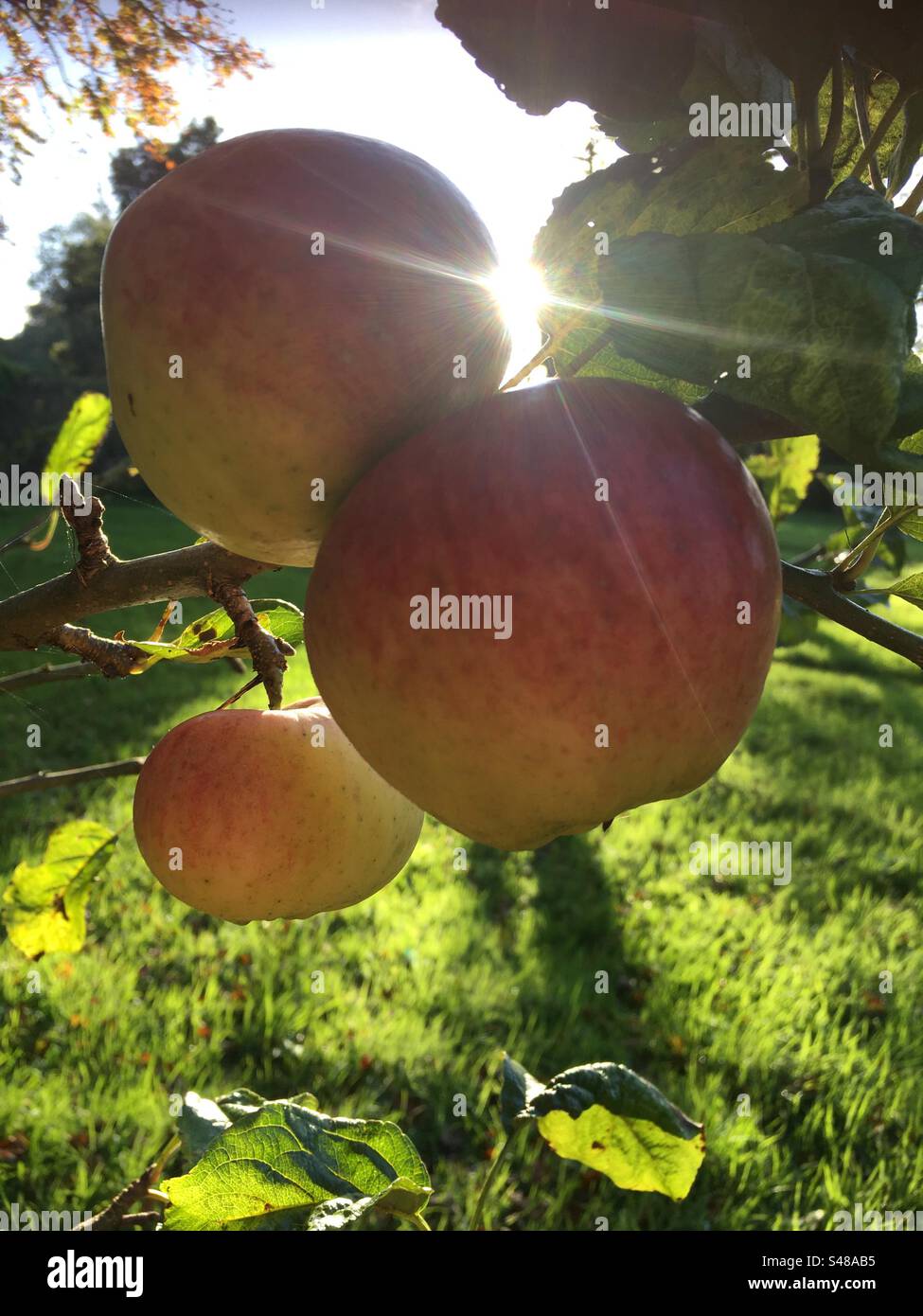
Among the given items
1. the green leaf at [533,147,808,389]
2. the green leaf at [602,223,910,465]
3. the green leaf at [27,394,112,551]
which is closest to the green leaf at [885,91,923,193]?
the green leaf at [533,147,808,389]

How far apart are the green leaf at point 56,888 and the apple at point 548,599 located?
2.93ft

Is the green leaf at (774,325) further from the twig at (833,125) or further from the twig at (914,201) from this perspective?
the twig at (914,201)

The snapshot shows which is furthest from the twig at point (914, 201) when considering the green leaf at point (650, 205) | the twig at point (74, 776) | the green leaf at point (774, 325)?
the twig at point (74, 776)

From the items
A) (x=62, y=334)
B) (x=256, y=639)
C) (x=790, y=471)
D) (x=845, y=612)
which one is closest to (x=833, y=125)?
(x=845, y=612)

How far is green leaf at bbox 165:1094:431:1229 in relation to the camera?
27.7 inches

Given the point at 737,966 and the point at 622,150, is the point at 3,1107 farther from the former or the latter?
the point at 622,150

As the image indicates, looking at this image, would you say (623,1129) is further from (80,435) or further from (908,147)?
(80,435)

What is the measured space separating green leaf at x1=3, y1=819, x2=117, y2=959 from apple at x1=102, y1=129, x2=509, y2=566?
862 millimetres

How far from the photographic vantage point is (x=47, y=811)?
3201 millimetres

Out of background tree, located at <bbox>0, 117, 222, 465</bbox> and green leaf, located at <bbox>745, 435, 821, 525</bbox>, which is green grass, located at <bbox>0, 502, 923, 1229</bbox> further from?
background tree, located at <bbox>0, 117, 222, 465</bbox>

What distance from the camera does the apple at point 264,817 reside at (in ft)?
2.44

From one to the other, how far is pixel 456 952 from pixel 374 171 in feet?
7.70

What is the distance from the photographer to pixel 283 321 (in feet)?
1.46
